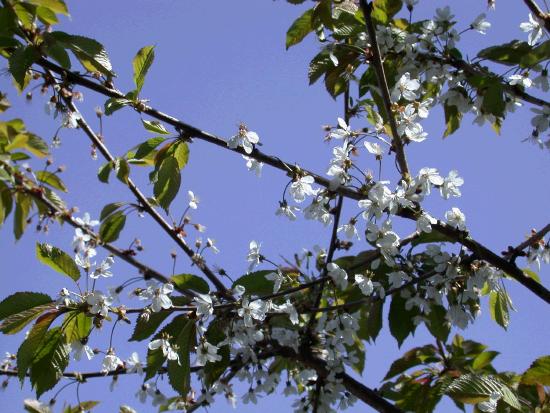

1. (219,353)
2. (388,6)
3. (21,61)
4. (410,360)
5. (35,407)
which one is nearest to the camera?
(21,61)

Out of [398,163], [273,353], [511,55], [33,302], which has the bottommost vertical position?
[33,302]

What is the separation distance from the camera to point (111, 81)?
2.72 m

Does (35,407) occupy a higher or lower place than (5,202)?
lower

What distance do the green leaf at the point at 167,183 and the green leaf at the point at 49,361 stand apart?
0.66 m

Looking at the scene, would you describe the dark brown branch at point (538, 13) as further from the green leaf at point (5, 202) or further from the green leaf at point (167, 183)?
Answer: the green leaf at point (5, 202)

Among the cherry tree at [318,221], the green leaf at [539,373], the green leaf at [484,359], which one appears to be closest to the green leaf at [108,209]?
the cherry tree at [318,221]

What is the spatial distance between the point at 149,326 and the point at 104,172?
0.65 metres

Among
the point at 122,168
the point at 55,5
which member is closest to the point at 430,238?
the point at 122,168

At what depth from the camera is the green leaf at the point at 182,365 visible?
280 centimetres

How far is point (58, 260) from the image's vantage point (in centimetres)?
288

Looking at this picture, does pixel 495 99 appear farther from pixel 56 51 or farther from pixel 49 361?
pixel 49 361

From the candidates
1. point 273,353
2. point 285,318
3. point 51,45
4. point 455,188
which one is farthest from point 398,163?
point 51,45

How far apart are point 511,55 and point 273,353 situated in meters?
1.64

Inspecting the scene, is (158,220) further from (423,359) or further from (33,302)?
(423,359)
